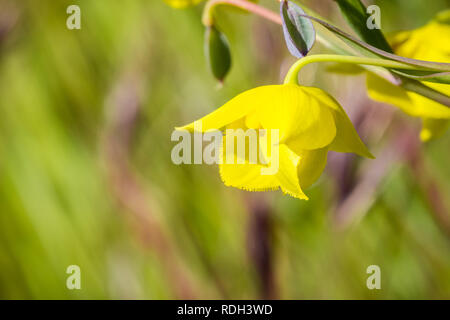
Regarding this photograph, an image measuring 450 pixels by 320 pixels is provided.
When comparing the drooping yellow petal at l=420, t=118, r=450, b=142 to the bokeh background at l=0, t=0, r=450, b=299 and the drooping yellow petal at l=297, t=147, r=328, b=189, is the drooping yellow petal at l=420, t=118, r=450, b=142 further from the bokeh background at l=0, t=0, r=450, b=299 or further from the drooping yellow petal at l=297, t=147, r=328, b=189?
the bokeh background at l=0, t=0, r=450, b=299

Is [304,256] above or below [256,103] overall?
below

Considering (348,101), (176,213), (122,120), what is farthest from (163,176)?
(348,101)

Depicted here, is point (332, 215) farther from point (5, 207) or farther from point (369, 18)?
point (5, 207)

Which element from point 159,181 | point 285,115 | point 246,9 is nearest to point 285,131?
point 285,115

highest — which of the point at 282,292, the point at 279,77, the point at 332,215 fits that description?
the point at 279,77

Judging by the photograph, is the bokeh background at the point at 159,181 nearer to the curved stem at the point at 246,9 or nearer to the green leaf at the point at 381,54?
the curved stem at the point at 246,9

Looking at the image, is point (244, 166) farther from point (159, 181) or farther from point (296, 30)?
point (159, 181)

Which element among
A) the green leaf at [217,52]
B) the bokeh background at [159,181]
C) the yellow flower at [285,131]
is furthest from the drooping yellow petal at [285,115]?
the bokeh background at [159,181]
